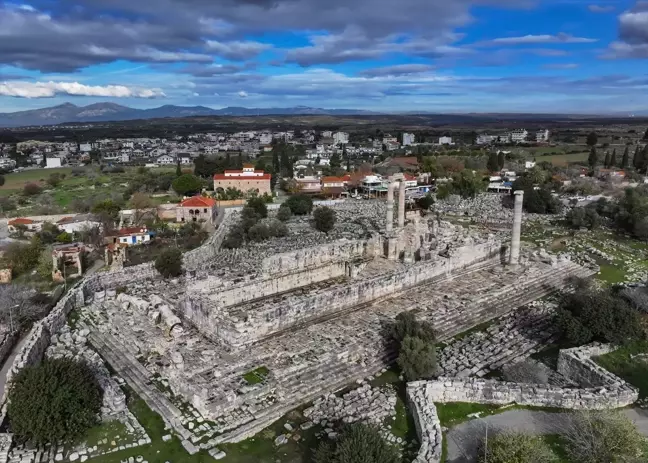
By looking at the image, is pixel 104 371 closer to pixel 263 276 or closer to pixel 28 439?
pixel 28 439

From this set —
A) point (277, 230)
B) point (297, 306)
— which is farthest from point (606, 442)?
point (277, 230)

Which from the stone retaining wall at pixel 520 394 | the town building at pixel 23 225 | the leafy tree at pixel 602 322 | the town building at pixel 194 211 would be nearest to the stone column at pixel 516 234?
the leafy tree at pixel 602 322

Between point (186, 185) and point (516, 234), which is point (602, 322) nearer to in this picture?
point (516, 234)

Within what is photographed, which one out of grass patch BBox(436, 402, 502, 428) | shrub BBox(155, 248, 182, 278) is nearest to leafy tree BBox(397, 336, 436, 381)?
grass patch BBox(436, 402, 502, 428)

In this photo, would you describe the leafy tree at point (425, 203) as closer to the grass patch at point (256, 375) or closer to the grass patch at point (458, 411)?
the grass patch at point (458, 411)

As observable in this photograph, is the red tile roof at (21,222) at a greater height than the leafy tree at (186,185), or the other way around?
the leafy tree at (186,185)

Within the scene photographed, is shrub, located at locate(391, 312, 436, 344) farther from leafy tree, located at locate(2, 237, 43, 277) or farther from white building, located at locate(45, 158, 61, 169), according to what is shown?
white building, located at locate(45, 158, 61, 169)

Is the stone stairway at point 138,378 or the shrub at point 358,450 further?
the stone stairway at point 138,378

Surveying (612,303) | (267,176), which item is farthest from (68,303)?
(267,176)
